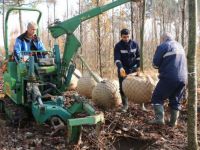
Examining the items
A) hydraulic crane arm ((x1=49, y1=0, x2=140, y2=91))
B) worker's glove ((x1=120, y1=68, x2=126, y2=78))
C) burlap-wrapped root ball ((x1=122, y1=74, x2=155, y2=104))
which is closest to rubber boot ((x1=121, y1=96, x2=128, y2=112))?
burlap-wrapped root ball ((x1=122, y1=74, x2=155, y2=104))

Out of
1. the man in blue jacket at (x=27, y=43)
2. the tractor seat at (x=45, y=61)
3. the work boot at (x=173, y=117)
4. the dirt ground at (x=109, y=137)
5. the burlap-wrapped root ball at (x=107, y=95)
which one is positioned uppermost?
the man in blue jacket at (x=27, y=43)

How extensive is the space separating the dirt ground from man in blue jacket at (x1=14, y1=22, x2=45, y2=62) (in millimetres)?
1336

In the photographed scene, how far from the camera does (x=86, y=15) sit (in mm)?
7324

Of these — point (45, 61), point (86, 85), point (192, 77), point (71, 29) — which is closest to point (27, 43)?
point (45, 61)

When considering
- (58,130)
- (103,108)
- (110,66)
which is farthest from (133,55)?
(110,66)

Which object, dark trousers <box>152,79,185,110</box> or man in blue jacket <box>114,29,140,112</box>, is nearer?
dark trousers <box>152,79,185,110</box>

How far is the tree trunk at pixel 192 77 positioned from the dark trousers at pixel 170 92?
4.86ft

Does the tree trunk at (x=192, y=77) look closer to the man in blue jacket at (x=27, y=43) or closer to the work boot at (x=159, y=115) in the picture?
the work boot at (x=159, y=115)

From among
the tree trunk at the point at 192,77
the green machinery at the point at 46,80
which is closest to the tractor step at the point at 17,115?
the green machinery at the point at 46,80

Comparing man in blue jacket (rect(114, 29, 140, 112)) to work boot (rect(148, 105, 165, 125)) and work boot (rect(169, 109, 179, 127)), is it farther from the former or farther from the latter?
work boot (rect(169, 109, 179, 127))

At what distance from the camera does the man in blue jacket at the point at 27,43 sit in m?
7.41

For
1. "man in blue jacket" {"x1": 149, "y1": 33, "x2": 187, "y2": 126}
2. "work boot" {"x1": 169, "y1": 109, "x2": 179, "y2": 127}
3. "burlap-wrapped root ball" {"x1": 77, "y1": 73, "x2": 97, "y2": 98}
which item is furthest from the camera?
"burlap-wrapped root ball" {"x1": 77, "y1": 73, "x2": 97, "y2": 98}

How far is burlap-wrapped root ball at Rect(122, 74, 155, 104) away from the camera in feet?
25.3

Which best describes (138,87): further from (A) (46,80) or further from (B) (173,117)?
(A) (46,80)
